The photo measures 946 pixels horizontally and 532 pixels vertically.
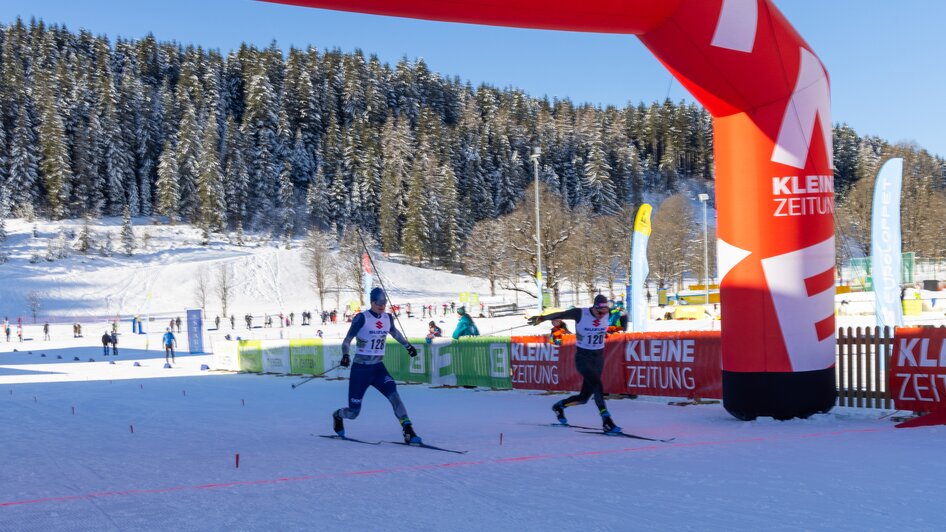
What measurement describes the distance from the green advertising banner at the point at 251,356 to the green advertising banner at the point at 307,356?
239cm

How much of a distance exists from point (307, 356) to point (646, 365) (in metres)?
13.7

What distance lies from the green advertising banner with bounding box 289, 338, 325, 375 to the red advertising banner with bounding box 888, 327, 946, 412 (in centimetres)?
1710

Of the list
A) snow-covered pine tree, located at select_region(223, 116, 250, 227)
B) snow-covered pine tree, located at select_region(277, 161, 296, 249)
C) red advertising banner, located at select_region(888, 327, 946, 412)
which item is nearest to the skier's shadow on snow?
red advertising banner, located at select_region(888, 327, 946, 412)

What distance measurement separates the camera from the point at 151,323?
2579 inches

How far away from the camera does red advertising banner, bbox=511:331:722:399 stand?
13039 mm

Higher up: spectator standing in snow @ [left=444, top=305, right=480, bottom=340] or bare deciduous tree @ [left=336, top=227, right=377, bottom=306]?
bare deciduous tree @ [left=336, top=227, right=377, bottom=306]

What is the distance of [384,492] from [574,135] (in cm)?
14780

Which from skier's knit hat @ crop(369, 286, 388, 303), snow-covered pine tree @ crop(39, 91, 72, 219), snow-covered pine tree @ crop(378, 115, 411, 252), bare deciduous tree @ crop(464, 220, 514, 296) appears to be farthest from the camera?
snow-covered pine tree @ crop(378, 115, 411, 252)

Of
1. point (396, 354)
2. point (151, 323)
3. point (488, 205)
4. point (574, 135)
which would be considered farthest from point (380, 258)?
point (396, 354)

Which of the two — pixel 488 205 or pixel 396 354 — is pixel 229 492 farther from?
pixel 488 205

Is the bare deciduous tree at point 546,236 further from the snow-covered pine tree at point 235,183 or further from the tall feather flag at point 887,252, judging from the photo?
the snow-covered pine tree at point 235,183

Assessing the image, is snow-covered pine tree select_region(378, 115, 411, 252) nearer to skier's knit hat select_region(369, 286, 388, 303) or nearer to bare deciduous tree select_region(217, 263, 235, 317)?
bare deciduous tree select_region(217, 263, 235, 317)

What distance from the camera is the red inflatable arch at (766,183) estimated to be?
383 inches

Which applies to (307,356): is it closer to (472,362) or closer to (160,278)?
(472,362)
